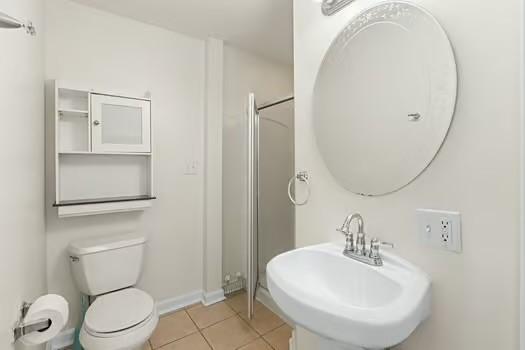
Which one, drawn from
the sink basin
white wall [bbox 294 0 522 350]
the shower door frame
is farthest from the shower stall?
white wall [bbox 294 0 522 350]

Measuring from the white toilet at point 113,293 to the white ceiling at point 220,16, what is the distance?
1643 millimetres

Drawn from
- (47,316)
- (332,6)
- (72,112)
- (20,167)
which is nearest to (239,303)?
(47,316)

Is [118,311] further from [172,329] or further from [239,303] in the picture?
[239,303]

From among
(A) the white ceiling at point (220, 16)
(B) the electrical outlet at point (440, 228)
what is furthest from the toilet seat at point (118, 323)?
(A) the white ceiling at point (220, 16)

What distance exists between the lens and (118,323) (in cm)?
121

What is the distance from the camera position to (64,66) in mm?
1600

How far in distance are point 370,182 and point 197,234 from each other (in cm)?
163

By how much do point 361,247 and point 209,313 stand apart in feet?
5.13

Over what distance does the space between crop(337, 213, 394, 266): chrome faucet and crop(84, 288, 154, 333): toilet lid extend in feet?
3.74

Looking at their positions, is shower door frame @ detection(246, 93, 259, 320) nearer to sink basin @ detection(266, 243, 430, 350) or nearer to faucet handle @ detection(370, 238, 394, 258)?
sink basin @ detection(266, 243, 430, 350)

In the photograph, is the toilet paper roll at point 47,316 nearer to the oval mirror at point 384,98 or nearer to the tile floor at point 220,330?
the tile floor at point 220,330

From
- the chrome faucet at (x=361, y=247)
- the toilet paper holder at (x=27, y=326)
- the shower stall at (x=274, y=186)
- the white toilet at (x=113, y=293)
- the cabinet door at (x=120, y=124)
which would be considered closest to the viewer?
the toilet paper holder at (x=27, y=326)

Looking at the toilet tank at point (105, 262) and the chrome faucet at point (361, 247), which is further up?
the chrome faucet at point (361, 247)

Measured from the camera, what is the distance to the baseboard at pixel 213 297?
2073 mm
